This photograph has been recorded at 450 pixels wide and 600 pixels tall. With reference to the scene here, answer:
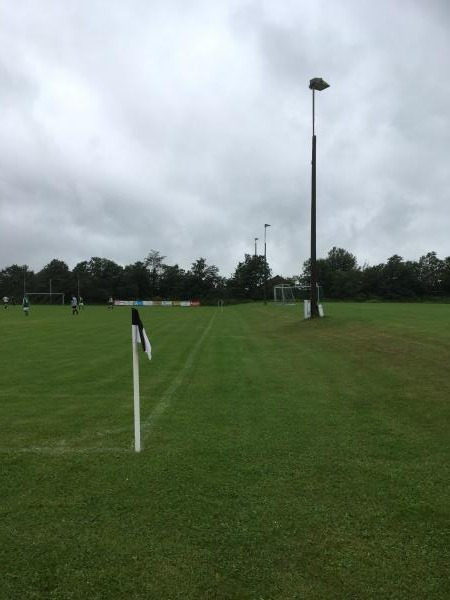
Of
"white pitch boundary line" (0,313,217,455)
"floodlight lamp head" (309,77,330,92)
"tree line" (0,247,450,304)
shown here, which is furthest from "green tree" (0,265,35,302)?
"white pitch boundary line" (0,313,217,455)

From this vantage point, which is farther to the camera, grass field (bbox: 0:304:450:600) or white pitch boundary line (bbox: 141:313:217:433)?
Result: white pitch boundary line (bbox: 141:313:217:433)

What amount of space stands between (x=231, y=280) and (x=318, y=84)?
117 metres

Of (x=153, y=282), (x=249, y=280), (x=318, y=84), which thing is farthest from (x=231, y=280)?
(x=318, y=84)

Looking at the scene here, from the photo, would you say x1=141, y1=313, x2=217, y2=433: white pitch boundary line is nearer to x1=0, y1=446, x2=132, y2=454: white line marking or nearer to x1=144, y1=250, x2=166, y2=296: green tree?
x1=0, y1=446, x2=132, y2=454: white line marking

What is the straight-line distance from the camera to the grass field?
10.8 feet

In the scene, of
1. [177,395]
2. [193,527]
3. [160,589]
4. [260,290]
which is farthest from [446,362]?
[260,290]

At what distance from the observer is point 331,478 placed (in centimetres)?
500

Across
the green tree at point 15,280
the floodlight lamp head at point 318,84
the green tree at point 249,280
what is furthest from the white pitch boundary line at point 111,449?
the green tree at point 15,280

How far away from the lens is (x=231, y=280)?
141 metres

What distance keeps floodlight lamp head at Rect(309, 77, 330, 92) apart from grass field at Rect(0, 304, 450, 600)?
58.0ft

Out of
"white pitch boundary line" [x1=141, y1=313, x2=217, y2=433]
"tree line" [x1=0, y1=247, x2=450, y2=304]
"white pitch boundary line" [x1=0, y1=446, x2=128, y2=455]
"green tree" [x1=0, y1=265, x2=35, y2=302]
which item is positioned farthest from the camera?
"green tree" [x1=0, y1=265, x2=35, y2=302]

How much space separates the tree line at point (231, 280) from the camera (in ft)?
397

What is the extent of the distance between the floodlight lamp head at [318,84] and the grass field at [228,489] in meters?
17.7

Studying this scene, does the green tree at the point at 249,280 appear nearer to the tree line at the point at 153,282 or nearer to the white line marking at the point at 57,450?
the tree line at the point at 153,282
